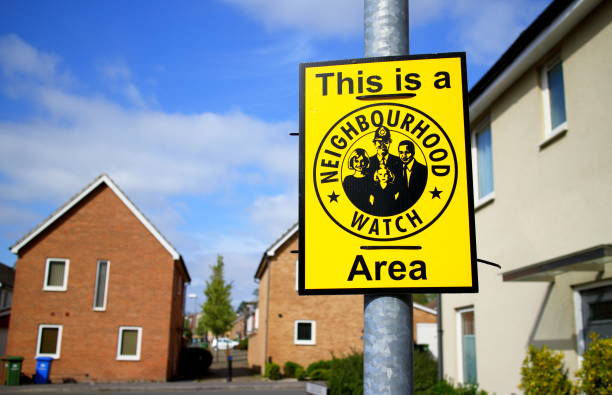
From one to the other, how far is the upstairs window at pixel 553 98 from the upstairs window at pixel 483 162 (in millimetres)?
2202

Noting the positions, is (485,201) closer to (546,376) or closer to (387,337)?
(546,376)

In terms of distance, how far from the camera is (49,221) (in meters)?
29.5

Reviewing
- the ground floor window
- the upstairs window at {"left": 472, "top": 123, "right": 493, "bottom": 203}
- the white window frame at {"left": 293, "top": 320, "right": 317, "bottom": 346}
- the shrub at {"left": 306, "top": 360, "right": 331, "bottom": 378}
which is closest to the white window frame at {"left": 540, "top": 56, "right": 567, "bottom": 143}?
the upstairs window at {"left": 472, "top": 123, "right": 493, "bottom": 203}

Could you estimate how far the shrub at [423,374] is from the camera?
400 inches

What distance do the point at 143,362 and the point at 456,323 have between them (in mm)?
19628

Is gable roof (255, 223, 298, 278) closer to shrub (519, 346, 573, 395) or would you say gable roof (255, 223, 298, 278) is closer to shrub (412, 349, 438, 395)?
shrub (412, 349, 438, 395)

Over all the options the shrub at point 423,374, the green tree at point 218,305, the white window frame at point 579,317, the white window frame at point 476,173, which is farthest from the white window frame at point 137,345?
the white window frame at point 579,317

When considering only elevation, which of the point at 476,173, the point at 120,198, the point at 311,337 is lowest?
the point at 311,337

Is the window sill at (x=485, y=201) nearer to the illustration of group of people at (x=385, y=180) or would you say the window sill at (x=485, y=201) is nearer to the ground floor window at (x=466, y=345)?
the ground floor window at (x=466, y=345)

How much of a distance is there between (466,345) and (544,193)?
457 centimetres

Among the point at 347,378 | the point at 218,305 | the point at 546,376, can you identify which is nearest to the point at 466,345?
the point at 347,378

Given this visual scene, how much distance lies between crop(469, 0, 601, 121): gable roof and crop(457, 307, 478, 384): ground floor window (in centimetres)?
426

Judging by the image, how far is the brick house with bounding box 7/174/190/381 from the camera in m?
28.2

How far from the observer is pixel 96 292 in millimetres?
29281
